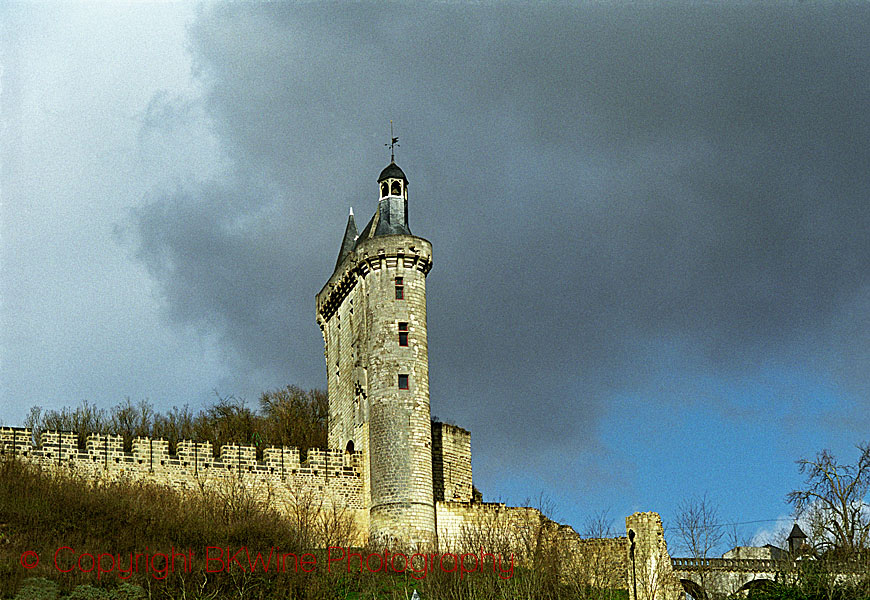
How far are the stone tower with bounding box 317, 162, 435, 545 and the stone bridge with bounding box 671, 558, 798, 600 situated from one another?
8.03 meters

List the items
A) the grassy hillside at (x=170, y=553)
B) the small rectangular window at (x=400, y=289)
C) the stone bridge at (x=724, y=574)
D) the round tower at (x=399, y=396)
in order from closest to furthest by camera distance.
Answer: the grassy hillside at (x=170, y=553)
the round tower at (x=399, y=396)
the stone bridge at (x=724, y=574)
the small rectangular window at (x=400, y=289)

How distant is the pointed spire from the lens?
4187 centimetres

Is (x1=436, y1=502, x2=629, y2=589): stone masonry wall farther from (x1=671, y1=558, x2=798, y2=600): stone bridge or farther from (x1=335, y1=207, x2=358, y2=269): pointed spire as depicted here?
(x1=335, y1=207, x2=358, y2=269): pointed spire

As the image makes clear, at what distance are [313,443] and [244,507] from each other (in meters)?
17.9

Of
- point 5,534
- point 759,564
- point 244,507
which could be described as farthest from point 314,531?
point 759,564

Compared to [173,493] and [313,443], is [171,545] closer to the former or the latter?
[173,493]

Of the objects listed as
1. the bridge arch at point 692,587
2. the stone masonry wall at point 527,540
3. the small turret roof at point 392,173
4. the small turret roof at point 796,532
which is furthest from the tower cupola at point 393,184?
the small turret roof at point 796,532

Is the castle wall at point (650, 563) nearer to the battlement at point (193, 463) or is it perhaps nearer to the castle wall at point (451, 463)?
the castle wall at point (451, 463)

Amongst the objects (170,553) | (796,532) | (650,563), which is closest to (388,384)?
(650,563)

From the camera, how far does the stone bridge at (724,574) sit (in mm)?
35812

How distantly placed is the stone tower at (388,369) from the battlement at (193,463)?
34.2 inches

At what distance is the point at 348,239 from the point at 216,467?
428 inches

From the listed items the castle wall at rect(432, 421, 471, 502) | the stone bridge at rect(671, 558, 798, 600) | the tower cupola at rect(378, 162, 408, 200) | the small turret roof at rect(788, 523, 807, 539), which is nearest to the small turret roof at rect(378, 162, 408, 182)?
the tower cupola at rect(378, 162, 408, 200)

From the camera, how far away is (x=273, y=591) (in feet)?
91.8
